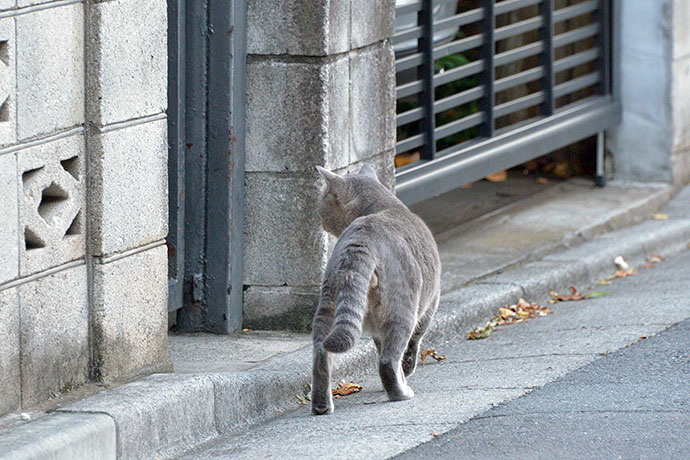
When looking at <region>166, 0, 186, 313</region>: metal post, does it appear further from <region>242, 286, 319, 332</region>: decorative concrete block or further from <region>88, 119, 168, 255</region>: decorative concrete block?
<region>88, 119, 168, 255</region>: decorative concrete block

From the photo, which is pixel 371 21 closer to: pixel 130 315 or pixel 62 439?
pixel 130 315

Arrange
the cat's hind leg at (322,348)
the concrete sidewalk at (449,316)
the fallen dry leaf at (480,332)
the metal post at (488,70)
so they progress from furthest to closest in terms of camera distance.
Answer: the metal post at (488,70)
the fallen dry leaf at (480,332)
the cat's hind leg at (322,348)
the concrete sidewalk at (449,316)

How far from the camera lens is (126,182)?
4.77 meters

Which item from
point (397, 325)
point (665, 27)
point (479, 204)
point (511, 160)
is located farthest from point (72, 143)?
point (665, 27)

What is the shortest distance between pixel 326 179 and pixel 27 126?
152cm

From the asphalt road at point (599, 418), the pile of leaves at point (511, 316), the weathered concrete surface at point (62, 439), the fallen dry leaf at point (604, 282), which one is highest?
the weathered concrete surface at point (62, 439)

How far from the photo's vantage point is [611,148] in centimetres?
991

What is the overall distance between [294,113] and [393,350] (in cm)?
147

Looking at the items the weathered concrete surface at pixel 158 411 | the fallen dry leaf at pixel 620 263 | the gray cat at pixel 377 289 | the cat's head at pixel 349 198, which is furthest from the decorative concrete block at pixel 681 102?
the weathered concrete surface at pixel 158 411

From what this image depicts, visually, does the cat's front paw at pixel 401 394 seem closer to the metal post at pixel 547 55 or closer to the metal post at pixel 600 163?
the metal post at pixel 547 55

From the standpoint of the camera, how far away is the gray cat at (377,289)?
470 cm

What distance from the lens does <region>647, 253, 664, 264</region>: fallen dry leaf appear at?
27.2 feet

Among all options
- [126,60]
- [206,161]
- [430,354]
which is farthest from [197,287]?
[126,60]

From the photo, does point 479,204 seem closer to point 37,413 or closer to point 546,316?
point 546,316
